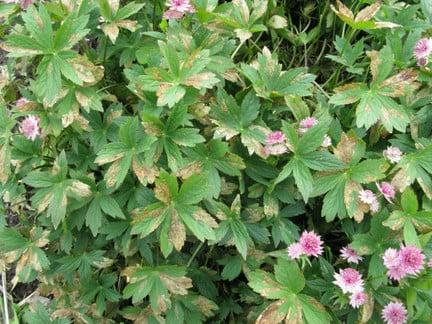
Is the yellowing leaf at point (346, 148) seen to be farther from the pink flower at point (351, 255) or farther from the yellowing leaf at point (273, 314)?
the yellowing leaf at point (273, 314)

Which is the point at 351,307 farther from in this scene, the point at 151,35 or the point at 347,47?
the point at 151,35

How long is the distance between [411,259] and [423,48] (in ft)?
2.02

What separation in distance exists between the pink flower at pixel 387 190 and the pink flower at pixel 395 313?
264 mm

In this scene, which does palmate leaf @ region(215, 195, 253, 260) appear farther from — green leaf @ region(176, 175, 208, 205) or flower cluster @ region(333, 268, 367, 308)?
flower cluster @ region(333, 268, 367, 308)

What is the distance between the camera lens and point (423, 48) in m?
1.63

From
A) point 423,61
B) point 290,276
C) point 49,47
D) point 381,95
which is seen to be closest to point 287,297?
point 290,276

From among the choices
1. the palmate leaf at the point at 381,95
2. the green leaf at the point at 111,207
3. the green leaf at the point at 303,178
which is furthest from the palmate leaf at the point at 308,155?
the green leaf at the point at 111,207

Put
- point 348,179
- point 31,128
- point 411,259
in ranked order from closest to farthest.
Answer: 1. point 411,259
2. point 348,179
3. point 31,128

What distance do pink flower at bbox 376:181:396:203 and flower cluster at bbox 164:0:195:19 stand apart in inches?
27.1

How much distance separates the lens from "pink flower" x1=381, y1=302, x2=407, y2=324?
4.74 ft

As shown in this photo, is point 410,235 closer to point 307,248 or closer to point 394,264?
point 394,264

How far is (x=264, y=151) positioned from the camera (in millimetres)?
1521

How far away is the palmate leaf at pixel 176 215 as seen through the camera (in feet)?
4.59

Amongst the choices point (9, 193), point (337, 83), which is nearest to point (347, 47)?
point (337, 83)
